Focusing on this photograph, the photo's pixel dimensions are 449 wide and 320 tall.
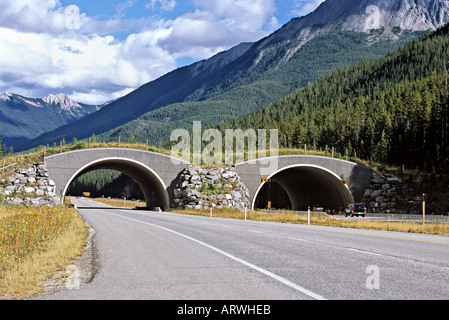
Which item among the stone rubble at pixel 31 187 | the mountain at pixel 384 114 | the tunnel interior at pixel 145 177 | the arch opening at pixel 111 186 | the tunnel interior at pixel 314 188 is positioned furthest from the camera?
the arch opening at pixel 111 186

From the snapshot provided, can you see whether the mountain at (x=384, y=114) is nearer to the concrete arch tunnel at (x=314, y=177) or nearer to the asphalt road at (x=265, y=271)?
the concrete arch tunnel at (x=314, y=177)

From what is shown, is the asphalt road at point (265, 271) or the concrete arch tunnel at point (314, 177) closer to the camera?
the asphalt road at point (265, 271)

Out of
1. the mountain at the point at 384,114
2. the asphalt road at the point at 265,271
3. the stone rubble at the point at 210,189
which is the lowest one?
the asphalt road at the point at 265,271

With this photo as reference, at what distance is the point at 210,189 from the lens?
44.0m

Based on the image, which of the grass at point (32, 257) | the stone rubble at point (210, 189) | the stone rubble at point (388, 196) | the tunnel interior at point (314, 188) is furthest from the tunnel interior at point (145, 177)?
the grass at point (32, 257)

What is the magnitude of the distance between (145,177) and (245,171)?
12.1 meters

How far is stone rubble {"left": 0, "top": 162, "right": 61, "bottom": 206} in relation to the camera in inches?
1405

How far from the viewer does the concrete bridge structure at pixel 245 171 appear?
3991 cm

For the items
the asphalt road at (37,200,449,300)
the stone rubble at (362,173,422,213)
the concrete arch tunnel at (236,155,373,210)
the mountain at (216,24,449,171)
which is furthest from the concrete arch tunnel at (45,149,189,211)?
the mountain at (216,24,449,171)

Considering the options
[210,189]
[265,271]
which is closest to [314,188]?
[210,189]

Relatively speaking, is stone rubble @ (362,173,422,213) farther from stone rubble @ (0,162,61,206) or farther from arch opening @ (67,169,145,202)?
arch opening @ (67,169,145,202)

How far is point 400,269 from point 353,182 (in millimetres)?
41994

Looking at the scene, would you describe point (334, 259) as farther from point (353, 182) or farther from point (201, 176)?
point (353, 182)
